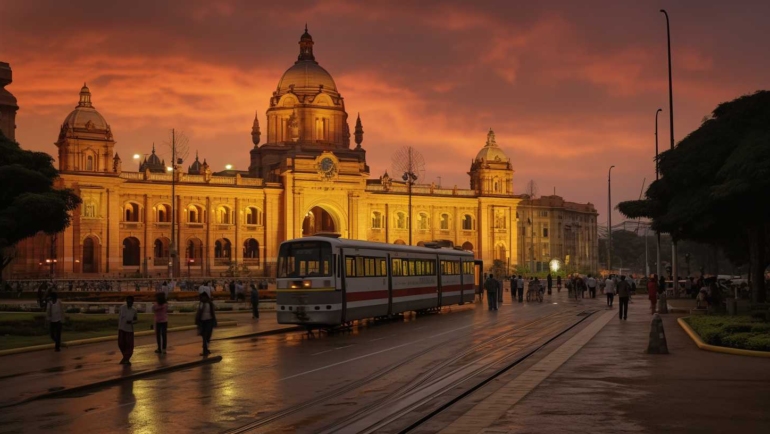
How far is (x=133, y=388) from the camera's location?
58.5ft

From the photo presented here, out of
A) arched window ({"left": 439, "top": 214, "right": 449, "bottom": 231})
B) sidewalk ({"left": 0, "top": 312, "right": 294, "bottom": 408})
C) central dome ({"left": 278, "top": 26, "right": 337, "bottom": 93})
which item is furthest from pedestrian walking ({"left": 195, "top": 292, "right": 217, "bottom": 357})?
arched window ({"left": 439, "top": 214, "right": 449, "bottom": 231})

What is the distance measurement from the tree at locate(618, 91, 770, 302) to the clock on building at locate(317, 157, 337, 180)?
2693 inches

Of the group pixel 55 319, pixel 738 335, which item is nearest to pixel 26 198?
pixel 55 319

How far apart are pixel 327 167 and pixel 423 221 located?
18.7 meters

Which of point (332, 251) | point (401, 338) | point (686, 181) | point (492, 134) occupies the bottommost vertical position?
point (401, 338)

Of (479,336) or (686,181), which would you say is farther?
(686,181)

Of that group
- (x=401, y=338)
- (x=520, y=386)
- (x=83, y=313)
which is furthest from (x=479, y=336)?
(x=83, y=313)

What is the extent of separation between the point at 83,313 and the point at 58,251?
5320 centimetres

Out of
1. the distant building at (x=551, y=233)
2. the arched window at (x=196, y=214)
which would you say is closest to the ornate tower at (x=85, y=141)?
the arched window at (x=196, y=214)

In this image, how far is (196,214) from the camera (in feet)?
347

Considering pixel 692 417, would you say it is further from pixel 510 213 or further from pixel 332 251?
pixel 510 213

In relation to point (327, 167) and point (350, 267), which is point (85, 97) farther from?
point (350, 267)

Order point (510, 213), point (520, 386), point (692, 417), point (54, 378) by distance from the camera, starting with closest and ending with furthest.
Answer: point (692, 417) < point (520, 386) < point (54, 378) < point (510, 213)

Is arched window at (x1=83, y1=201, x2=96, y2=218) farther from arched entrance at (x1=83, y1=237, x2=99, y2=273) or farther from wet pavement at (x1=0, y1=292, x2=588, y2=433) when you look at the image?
wet pavement at (x1=0, y1=292, x2=588, y2=433)
